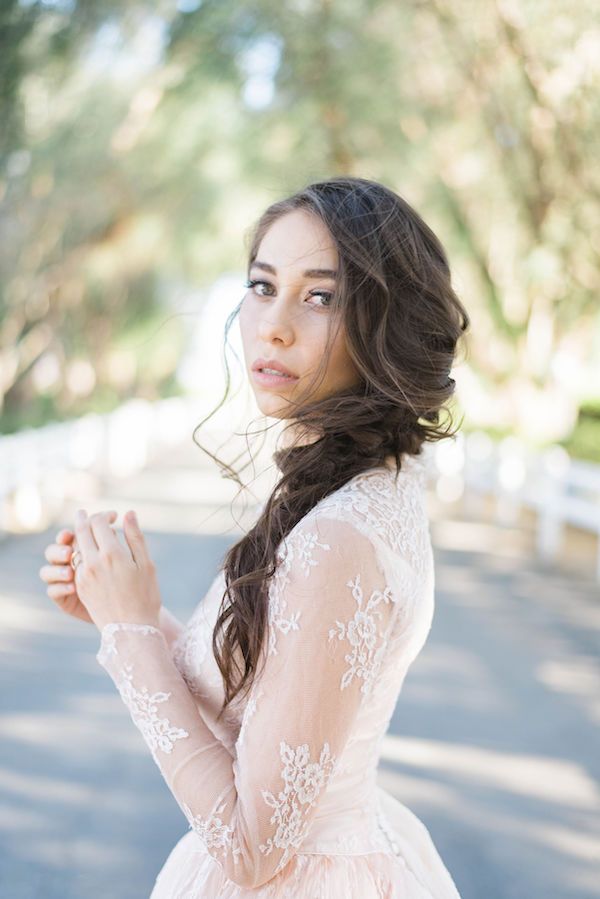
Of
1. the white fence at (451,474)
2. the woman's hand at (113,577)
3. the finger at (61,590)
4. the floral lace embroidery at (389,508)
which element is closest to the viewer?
the floral lace embroidery at (389,508)

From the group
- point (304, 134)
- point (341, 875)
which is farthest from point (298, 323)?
point (304, 134)

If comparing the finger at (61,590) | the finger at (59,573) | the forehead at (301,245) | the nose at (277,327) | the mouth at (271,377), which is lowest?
the finger at (61,590)

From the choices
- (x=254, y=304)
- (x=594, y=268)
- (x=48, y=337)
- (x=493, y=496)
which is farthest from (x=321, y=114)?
(x=254, y=304)

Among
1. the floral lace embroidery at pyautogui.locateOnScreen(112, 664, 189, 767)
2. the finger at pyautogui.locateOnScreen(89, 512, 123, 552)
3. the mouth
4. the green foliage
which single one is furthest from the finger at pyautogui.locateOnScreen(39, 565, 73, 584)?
the green foliage

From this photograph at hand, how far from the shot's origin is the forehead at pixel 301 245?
182 cm

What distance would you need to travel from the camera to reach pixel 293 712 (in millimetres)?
1535

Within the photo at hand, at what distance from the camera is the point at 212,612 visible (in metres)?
1.90

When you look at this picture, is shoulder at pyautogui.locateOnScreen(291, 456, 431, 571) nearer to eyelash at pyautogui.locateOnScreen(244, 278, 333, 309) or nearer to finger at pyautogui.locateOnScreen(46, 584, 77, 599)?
eyelash at pyautogui.locateOnScreen(244, 278, 333, 309)

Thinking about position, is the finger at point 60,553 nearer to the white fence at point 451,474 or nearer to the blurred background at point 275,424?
the blurred background at point 275,424

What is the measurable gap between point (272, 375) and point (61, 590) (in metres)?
0.52

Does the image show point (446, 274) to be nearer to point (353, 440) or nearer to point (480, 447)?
point (353, 440)

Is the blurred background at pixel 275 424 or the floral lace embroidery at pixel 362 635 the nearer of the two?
the floral lace embroidery at pixel 362 635

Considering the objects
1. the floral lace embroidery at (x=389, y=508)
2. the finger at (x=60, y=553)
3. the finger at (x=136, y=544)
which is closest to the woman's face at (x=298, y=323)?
the floral lace embroidery at (x=389, y=508)

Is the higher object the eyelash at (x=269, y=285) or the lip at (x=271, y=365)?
the eyelash at (x=269, y=285)
